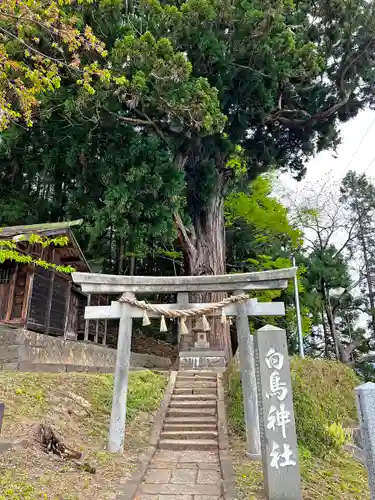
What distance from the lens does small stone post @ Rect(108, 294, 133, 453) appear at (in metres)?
5.61

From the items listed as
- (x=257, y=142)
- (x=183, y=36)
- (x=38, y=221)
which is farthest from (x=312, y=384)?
(x=38, y=221)

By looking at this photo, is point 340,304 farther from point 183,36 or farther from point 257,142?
point 183,36

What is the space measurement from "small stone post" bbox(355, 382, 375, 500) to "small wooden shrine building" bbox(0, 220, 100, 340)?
749cm

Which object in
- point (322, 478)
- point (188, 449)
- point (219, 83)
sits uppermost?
point (219, 83)

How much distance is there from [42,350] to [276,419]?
704cm

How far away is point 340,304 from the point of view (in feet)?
75.9

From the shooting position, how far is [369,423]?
3162 millimetres

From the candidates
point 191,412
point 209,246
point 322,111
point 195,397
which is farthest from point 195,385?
point 322,111

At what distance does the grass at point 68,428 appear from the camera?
3.99 metres

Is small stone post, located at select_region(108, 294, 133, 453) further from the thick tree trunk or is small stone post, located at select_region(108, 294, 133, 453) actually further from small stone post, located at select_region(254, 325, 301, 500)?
the thick tree trunk

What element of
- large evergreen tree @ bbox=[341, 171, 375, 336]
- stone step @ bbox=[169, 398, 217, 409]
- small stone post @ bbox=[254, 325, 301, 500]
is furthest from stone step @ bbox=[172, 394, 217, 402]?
large evergreen tree @ bbox=[341, 171, 375, 336]

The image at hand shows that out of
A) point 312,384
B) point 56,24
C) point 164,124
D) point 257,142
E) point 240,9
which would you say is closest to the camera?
point 56,24

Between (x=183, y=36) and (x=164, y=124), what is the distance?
253cm

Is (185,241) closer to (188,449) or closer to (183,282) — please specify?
(183,282)
